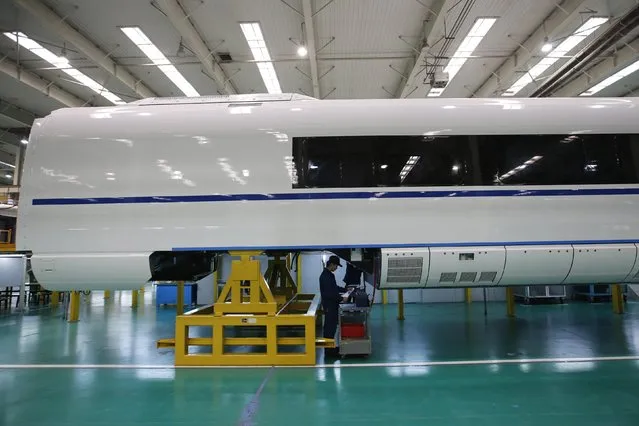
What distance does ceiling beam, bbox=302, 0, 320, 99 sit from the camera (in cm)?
767

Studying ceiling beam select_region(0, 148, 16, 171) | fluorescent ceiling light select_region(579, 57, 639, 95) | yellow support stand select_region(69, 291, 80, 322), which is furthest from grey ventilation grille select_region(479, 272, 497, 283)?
ceiling beam select_region(0, 148, 16, 171)

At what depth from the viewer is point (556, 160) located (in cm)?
473

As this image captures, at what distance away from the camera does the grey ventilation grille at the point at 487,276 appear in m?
4.70

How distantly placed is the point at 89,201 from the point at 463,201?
4.50 metres

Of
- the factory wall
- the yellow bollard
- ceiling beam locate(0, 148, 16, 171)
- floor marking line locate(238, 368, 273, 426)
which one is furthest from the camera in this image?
ceiling beam locate(0, 148, 16, 171)

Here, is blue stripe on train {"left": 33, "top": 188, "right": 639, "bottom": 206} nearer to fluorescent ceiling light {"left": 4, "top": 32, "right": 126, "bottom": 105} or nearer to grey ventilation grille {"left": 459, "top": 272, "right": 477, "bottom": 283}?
grey ventilation grille {"left": 459, "top": 272, "right": 477, "bottom": 283}

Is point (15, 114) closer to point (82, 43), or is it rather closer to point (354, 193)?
point (82, 43)

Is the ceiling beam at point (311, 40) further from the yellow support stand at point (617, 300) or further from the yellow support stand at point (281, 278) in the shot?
the yellow support stand at point (617, 300)

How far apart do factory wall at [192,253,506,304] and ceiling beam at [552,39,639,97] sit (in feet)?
20.1

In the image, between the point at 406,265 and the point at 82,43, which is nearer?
the point at 406,265

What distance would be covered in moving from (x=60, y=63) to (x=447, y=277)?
1082 cm

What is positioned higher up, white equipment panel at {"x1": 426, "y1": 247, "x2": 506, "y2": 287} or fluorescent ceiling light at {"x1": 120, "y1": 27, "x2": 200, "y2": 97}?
fluorescent ceiling light at {"x1": 120, "y1": 27, "x2": 200, "y2": 97}

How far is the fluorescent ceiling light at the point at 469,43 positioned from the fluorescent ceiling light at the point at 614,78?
13.1ft

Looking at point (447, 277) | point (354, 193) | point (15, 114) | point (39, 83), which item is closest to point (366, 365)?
point (447, 277)
